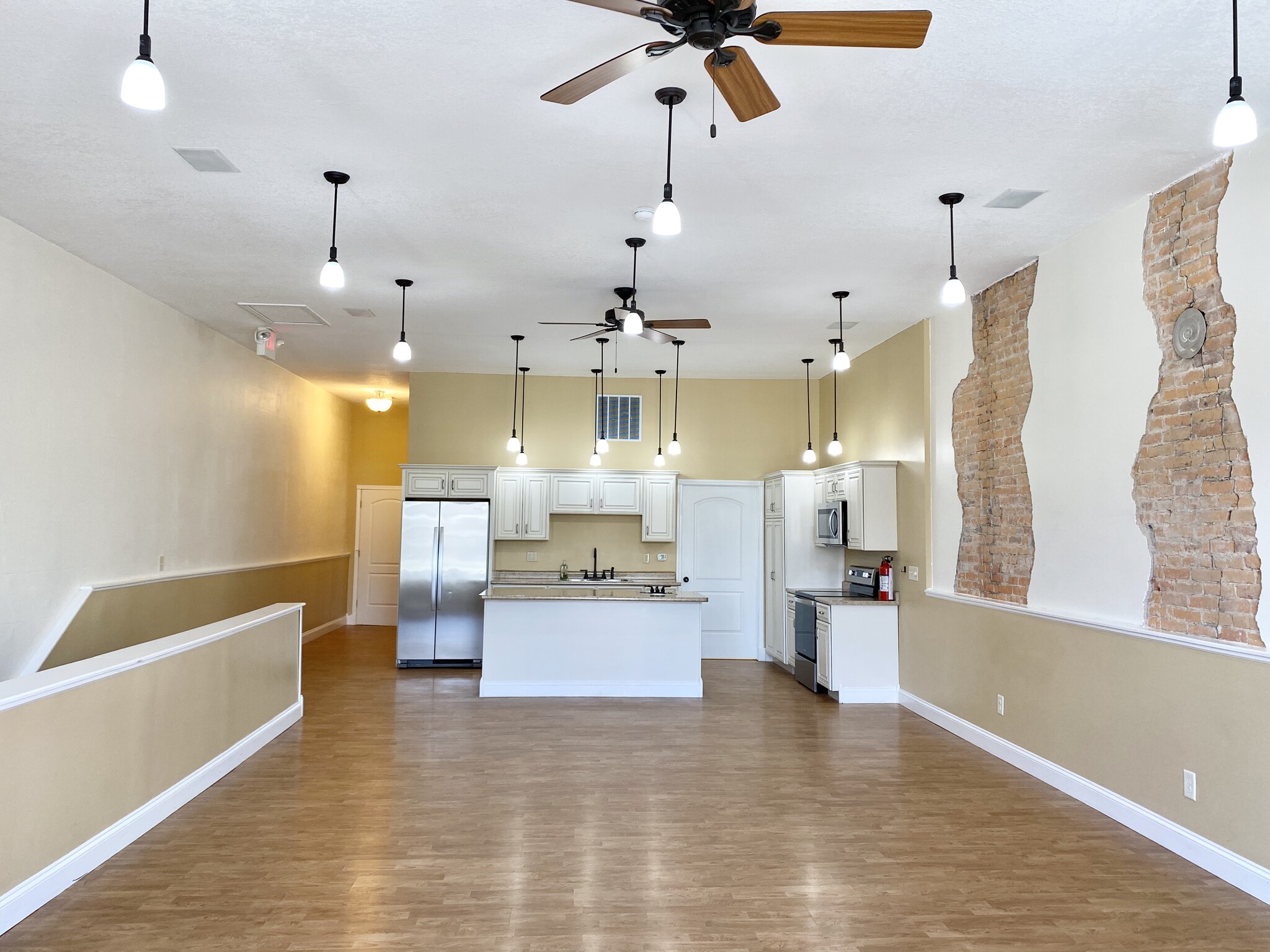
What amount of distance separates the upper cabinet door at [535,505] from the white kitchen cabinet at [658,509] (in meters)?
1.14

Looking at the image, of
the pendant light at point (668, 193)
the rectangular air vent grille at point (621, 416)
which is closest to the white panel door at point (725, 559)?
the rectangular air vent grille at point (621, 416)

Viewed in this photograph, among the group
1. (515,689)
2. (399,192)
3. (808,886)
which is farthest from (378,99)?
(515,689)

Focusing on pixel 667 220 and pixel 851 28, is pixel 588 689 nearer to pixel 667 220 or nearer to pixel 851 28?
pixel 667 220

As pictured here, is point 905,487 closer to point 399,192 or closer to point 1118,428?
point 1118,428

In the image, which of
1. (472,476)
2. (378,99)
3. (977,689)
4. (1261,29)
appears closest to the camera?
(1261,29)

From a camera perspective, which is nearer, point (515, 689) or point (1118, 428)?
point (1118, 428)

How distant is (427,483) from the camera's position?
9047 mm

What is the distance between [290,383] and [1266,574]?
9.27 meters

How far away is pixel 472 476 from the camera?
29.7ft

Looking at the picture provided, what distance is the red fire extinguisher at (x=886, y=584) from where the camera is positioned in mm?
7418

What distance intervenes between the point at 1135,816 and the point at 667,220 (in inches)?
151

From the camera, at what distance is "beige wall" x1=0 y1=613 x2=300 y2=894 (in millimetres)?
Answer: 3121

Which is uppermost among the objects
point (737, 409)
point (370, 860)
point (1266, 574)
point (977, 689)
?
point (737, 409)

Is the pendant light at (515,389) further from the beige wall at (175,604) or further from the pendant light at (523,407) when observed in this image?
the beige wall at (175,604)
